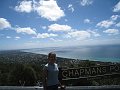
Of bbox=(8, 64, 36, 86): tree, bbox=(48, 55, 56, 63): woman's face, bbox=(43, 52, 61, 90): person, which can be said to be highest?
bbox=(48, 55, 56, 63): woman's face

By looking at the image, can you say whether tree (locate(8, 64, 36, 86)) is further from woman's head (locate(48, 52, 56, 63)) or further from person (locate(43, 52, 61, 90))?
woman's head (locate(48, 52, 56, 63))

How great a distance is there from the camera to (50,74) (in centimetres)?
450

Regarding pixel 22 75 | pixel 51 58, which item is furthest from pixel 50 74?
pixel 22 75

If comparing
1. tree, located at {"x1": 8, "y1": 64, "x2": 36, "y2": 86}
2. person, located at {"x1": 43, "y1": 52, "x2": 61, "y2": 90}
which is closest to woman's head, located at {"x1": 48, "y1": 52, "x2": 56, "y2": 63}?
person, located at {"x1": 43, "y1": 52, "x2": 61, "y2": 90}

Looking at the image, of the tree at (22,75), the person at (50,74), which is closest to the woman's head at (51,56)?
the person at (50,74)

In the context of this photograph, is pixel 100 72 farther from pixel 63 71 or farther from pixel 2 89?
pixel 2 89

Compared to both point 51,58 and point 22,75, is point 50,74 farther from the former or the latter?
point 22,75

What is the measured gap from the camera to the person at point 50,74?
14.6ft

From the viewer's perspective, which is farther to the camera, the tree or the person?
the tree

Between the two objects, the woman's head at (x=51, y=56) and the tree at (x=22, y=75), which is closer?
the woman's head at (x=51, y=56)

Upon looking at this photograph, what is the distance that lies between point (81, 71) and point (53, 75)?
276 centimetres

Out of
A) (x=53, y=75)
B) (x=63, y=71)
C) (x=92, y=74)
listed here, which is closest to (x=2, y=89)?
(x=63, y=71)

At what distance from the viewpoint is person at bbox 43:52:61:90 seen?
4.45 meters

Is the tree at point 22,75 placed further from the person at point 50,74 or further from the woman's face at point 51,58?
the woman's face at point 51,58
